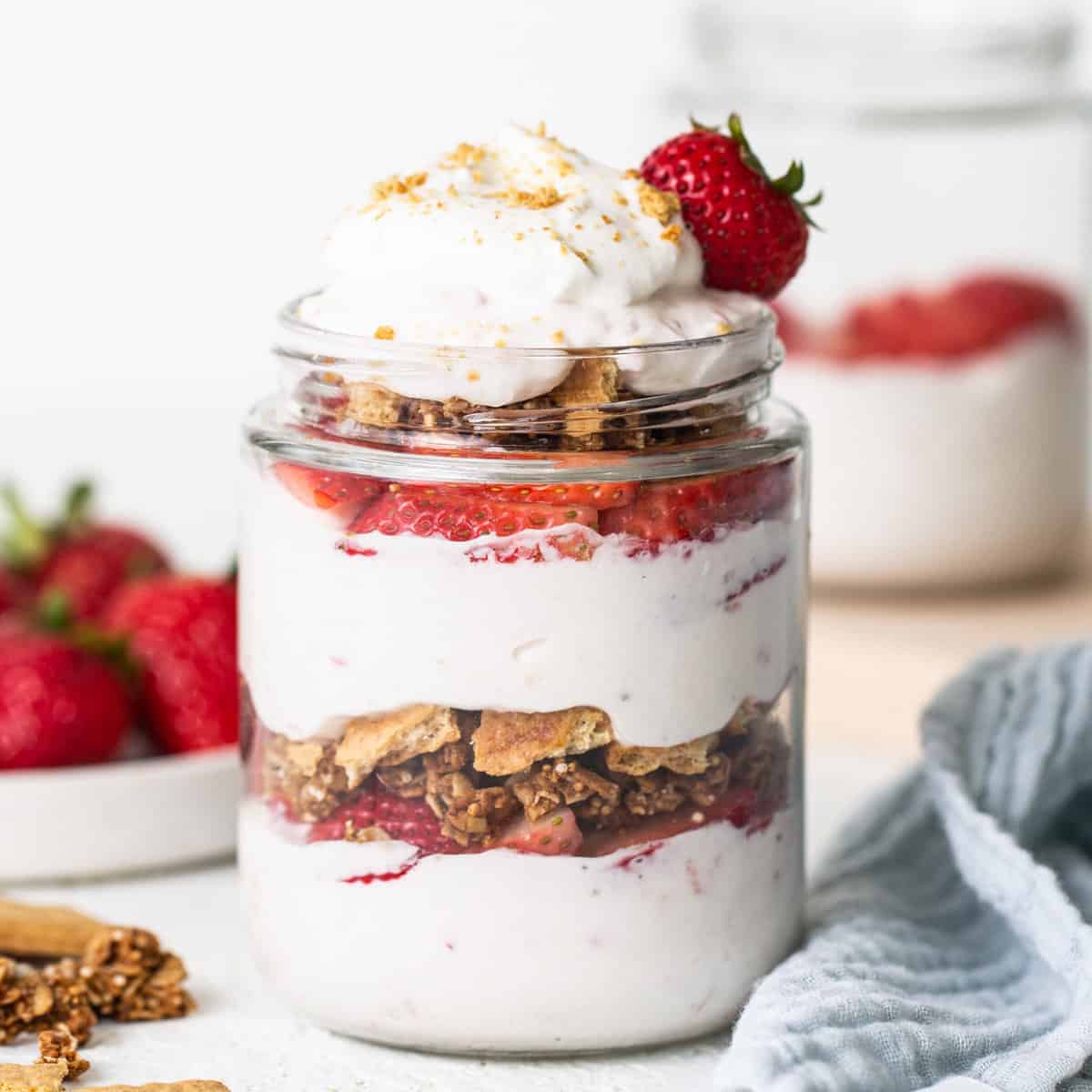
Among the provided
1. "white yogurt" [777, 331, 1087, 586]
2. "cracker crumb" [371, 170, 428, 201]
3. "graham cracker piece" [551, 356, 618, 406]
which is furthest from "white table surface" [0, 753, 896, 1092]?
"white yogurt" [777, 331, 1087, 586]

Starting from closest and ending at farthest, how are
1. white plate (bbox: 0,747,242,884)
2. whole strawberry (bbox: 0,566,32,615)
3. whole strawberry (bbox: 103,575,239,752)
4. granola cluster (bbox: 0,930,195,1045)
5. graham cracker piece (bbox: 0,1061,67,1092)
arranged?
graham cracker piece (bbox: 0,1061,67,1092), granola cluster (bbox: 0,930,195,1045), white plate (bbox: 0,747,242,884), whole strawberry (bbox: 103,575,239,752), whole strawberry (bbox: 0,566,32,615)

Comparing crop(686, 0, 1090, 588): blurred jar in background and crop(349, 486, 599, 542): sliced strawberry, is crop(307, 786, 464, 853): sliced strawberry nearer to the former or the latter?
crop(349, 486, 599, 542): sliced strawberry

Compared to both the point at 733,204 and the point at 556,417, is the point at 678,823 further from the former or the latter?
the point at 733,204

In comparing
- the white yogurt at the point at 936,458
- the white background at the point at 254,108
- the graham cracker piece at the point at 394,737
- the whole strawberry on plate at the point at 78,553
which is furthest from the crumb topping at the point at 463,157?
the white background at the point at 254,108

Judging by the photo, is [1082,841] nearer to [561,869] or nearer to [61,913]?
[561,869]

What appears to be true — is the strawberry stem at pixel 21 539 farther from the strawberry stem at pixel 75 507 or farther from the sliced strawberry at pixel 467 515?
the sliced strawberry at pixel 467 515

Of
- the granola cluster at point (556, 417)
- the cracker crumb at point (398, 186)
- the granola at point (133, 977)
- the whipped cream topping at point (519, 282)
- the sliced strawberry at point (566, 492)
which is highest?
the cracker crumb at point (398, 186)
